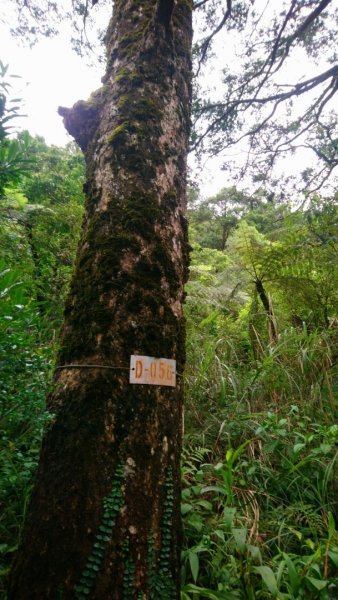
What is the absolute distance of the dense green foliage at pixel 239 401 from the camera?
128 centimetres

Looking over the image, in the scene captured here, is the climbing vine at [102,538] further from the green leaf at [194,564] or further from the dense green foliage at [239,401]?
the green leaf at [194,564]

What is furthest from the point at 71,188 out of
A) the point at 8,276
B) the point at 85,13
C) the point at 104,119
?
the point at 8,276

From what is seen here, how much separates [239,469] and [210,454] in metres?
0.29

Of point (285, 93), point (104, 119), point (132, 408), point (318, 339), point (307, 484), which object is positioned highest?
point (285, 93)

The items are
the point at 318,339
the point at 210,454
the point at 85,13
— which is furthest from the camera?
the point at 85,13

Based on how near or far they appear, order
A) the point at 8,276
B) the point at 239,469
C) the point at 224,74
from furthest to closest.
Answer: the point at 224,74 → the point at 239,469 → the point at 8,276

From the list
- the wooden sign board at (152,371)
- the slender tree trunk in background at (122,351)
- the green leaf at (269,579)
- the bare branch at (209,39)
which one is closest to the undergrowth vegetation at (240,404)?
the green leaf at (269,579)

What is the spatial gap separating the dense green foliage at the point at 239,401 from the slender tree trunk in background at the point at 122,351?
16cm

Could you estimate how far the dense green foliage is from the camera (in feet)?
4.21

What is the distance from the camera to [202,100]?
501 cm

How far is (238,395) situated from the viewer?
271 centimetres

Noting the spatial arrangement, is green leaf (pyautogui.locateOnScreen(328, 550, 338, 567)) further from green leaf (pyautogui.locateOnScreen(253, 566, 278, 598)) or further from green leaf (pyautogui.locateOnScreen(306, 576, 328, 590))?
green leaf (pyautogui.locateOnScreen(253, 566, 278, 598))

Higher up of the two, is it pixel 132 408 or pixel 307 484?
pixel 132 408

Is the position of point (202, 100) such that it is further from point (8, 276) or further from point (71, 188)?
point (8, 276)
